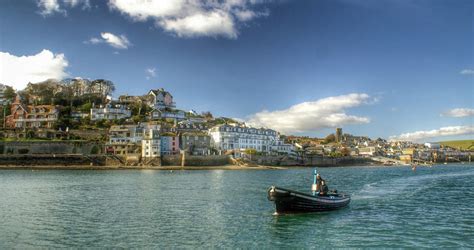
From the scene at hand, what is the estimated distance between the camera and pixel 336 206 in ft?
91.8

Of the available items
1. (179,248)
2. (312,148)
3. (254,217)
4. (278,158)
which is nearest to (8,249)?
(179,248)

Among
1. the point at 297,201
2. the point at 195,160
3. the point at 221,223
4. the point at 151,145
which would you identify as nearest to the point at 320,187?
the point at 297,201

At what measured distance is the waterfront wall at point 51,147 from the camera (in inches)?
3821

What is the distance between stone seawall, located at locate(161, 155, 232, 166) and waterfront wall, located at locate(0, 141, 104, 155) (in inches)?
717

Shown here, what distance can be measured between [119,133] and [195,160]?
79.0ft

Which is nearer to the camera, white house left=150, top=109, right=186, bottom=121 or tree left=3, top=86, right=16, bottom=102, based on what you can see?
white house left=150, top=109, right=186, bottom=121

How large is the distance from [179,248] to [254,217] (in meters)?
8.43

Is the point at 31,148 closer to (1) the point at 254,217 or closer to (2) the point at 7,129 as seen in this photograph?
(2) the point at 7,129

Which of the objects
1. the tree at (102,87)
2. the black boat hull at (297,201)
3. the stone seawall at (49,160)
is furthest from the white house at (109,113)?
the black boat hull at (297,201)

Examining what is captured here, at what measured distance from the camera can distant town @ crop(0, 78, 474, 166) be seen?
96750 millimetres

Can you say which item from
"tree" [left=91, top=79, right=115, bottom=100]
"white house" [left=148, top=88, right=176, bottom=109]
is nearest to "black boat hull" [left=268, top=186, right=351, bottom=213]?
"white house" [left=148, top=88, right=176, bottom=109]

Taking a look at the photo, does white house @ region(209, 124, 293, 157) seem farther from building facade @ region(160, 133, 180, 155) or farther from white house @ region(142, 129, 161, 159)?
white house @ region(142, 129, 161, 159)

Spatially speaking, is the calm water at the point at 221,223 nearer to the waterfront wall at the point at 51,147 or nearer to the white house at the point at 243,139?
the waterfront wall at the point at 51,147

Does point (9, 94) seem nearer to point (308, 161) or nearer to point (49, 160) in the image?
point (49, 160)
